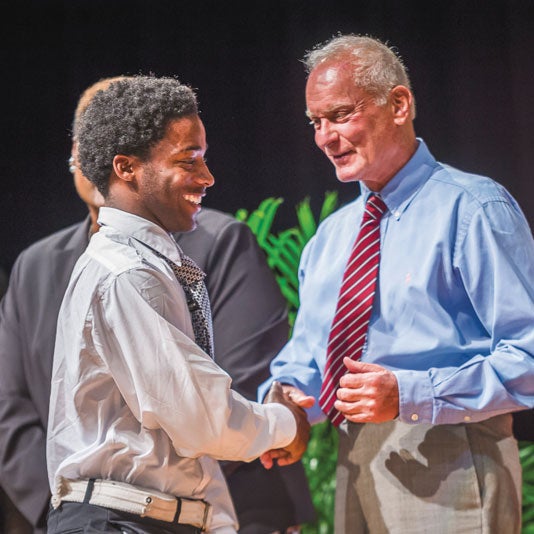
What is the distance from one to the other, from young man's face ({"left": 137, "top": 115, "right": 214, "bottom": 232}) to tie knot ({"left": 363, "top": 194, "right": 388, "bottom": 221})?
0.48 metres

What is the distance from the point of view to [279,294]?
3.05 metres

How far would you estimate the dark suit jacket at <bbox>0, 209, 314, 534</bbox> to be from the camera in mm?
2826

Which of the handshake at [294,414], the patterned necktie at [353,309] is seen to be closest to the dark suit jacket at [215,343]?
the handshake at [294,414]

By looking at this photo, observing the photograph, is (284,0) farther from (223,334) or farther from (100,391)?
(100,391)

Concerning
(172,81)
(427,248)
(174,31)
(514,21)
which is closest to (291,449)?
(427,248)

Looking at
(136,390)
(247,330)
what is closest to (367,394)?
(136,390)

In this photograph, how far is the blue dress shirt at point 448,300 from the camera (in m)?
2.03

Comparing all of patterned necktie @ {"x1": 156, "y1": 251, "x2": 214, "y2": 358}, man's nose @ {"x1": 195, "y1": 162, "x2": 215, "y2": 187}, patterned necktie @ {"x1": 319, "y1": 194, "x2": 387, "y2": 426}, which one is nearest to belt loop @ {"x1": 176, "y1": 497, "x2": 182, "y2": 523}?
patterned necktie @ {"x1": 156, "y1": 251, "x2": 214, "y2": 358}

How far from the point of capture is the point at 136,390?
1.79 metres

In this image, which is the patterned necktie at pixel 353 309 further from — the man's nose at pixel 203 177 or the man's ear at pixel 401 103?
the man's nose at pixel 203 177

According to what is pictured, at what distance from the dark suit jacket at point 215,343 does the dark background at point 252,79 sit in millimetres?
750

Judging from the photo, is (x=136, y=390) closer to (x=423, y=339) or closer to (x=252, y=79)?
(x=423, y=339)

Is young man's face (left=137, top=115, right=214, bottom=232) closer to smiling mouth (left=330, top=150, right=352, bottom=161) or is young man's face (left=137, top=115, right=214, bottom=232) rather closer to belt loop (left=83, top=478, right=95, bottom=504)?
smiling mouth (left=330, top=150, right=352, bottom=161)

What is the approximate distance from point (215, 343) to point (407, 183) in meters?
0.88
